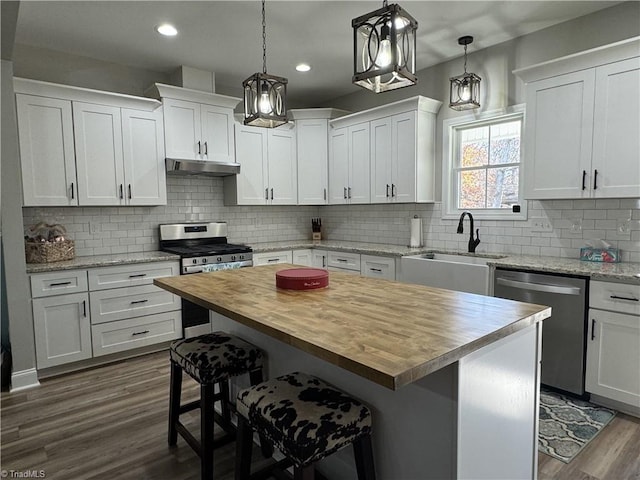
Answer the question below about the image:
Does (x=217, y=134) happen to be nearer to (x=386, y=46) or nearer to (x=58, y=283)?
(x=58, y=283)

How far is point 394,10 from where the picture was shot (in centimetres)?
145

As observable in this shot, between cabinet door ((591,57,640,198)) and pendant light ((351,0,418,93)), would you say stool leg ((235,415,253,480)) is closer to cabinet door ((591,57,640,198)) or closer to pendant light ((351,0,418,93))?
pendant light ((351,0,418,93))

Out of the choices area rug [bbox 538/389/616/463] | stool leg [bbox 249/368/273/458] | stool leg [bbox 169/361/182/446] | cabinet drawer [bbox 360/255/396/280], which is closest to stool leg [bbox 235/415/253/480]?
stool leg [bbox 249/368/273/458]

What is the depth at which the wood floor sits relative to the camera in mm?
2076

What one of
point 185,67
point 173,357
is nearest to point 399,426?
point 173,357

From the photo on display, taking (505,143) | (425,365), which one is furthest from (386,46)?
(505,143)

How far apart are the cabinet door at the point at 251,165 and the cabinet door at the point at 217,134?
0.11 m

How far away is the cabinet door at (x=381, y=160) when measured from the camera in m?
4.25

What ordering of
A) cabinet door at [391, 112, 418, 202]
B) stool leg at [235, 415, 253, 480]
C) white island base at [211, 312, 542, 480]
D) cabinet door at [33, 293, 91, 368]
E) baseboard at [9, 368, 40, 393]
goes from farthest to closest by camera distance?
cabinet door at [391, 112, 418, 202] → cabinet door at [33, 293, 91, 368] → baseboard at [9, 368, 40, 393] → stool leg at [235, 415, 253, 480] → white island base at [211, 312, 542, 480]

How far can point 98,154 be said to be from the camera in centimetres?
360

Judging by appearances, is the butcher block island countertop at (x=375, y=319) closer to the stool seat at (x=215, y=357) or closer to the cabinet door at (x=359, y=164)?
the stool seat at (x=215, y=357)

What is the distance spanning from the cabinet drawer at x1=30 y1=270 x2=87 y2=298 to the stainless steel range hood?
4.12 ft

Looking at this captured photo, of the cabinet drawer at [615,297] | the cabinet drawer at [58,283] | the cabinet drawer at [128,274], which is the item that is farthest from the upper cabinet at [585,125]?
the cabinet drawer at [58,283]

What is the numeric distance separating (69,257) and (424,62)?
151 inches
